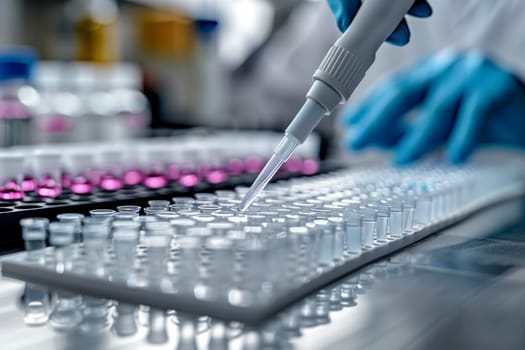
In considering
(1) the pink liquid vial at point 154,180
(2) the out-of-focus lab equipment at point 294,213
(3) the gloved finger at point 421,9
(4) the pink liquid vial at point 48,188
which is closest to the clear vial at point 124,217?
(2) the out-of-focus lab equipment at point 294,213

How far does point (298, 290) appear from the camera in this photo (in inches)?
18.4

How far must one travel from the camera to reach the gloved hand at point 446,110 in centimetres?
140

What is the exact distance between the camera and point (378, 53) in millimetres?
705

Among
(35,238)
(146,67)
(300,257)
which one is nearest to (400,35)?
(300,257)

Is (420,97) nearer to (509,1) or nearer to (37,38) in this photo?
(509,1)

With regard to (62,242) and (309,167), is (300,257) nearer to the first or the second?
(62,242)

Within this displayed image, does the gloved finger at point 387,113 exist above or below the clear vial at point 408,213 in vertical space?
above

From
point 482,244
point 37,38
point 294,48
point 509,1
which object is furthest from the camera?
point 294,48

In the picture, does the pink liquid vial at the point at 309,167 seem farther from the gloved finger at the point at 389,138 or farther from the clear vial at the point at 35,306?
the clear vial at the point at 35,306

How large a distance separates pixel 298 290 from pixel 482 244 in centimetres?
35

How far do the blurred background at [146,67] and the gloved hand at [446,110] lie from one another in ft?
0.56

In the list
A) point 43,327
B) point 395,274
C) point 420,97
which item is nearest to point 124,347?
point 43,327

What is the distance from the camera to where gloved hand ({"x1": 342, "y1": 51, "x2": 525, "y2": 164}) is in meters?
1.40

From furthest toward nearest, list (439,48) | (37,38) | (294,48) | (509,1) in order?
(294,48), (37,38), (439,48), (509,1)
